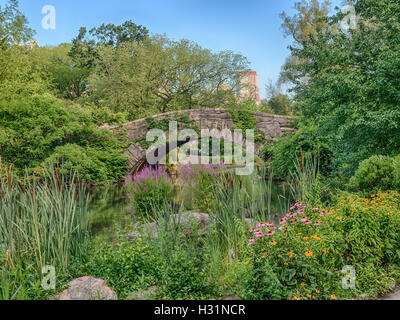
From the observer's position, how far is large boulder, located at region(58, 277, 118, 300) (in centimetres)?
274

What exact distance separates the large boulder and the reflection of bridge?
482 inches

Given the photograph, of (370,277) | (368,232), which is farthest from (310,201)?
(370,277)

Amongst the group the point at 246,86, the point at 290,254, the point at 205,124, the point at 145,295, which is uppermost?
the point at 246,86

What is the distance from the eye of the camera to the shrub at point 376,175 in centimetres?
474

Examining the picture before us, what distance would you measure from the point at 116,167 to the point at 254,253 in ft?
40.9

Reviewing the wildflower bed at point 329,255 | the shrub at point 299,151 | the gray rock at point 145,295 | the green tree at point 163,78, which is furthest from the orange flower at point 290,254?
the green tree at point 163,78

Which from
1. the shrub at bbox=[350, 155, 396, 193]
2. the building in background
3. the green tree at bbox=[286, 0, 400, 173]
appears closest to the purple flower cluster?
the green tree at bbox=[286, 0, 400, 173]

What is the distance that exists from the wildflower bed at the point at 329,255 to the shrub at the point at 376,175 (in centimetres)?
114

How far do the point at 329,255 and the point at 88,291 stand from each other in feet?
6.64

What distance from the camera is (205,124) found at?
15.2m

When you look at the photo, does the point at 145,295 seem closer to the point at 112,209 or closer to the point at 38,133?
the point at 112,209

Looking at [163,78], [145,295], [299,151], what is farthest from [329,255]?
[163,78]

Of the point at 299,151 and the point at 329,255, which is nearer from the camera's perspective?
the point at 329,255
